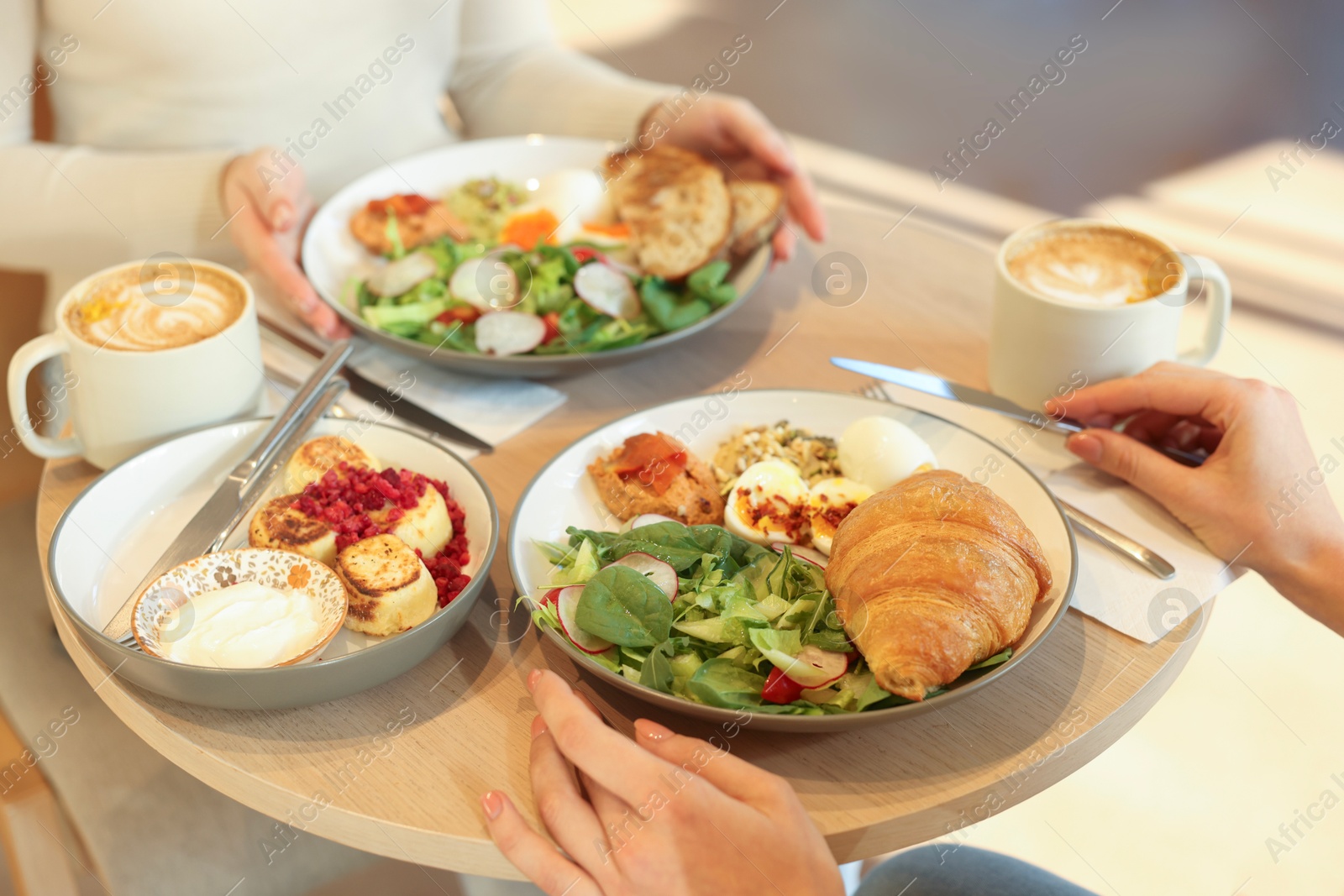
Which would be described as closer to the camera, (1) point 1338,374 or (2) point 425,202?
(2) point 425,202

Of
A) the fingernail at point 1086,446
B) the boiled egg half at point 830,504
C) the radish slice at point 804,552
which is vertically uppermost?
the fingernail at point 1086,446

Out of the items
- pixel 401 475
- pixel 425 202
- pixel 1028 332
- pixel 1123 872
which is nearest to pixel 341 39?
pixel 425 202

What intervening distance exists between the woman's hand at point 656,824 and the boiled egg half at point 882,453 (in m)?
0.46

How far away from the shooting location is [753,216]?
5.73ft

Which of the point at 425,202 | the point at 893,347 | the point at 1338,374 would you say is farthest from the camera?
the point at 1338,374

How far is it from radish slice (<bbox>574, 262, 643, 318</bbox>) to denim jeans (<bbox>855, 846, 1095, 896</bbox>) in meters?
0.91

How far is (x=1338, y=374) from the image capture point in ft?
10.8

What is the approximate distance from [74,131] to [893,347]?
1.72 m

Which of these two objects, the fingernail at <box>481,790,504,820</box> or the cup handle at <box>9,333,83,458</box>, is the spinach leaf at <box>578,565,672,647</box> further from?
the cup handle at <box>9,333,83,458</box>

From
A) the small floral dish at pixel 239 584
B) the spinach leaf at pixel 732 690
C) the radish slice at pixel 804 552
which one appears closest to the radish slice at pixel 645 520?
the radish slice at pixel 804 552

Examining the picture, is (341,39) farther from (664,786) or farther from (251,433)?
(664,786)

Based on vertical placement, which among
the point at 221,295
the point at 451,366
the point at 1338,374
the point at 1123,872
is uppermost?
the point at 221,295

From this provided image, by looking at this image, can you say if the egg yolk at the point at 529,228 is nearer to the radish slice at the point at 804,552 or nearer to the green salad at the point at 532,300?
the green salad at the point at 532,300

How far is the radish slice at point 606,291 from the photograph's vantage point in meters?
1.58
